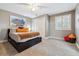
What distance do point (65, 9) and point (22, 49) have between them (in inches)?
74.7

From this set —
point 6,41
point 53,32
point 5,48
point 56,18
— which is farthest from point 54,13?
point 5,48

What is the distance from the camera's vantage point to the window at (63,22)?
1956 millimetres

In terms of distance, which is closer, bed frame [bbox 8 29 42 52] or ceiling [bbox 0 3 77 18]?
ceiling [bbox 0 3 77 18]

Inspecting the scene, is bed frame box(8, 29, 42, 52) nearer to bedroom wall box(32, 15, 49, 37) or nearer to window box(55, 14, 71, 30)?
bedroom wall box(32, 15, 49, 37)

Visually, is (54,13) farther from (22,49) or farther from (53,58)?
(22,49)

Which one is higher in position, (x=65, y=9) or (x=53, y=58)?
(x=65, y=9)

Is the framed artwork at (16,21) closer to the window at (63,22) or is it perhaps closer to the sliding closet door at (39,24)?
the sliding closet door at (39,24)

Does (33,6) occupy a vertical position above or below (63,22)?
above

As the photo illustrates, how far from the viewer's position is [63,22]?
1943mm

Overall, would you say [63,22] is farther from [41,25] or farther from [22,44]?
[22,44]

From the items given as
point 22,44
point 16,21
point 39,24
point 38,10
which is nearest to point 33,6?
point 38,10

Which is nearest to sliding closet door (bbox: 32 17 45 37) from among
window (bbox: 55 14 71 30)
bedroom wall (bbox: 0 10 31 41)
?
window (bbox: 55 14 71 30)

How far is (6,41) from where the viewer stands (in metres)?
2.19

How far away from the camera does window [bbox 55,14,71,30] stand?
196 centimetres
